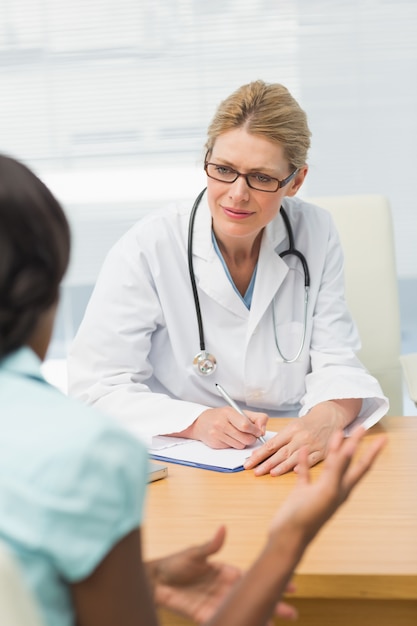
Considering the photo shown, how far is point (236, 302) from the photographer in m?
1.84

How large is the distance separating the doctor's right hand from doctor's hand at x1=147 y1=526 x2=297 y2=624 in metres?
0.59

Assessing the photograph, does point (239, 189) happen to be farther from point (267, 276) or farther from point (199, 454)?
point (199, 454)

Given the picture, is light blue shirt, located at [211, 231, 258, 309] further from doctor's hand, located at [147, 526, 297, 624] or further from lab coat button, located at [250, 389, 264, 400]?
doctor's hand, located at [147, 526, 297, 624]

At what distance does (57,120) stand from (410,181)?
1.45 meters

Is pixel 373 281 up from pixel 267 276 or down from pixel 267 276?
down

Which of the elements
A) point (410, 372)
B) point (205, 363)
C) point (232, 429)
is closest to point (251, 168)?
point (205, 363)

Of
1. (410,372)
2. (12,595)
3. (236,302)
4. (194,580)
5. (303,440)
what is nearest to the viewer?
(12,595)

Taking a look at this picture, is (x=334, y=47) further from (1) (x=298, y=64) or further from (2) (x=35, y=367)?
(2) (x=35, y=367)

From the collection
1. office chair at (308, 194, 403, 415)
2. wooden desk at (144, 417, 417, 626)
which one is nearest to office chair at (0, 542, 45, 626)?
wooden desk at (144, 417, 417, 626)

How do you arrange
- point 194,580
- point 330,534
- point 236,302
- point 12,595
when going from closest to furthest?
point 12,595 → point 194,580 → point 330,534 → point 236,302

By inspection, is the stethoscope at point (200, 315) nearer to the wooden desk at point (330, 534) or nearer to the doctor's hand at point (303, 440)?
the doctor's hand at point (303, 440)

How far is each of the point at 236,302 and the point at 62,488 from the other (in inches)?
47.7

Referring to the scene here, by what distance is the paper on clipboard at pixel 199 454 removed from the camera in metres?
1.46

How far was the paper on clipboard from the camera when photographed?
4.78 ft
